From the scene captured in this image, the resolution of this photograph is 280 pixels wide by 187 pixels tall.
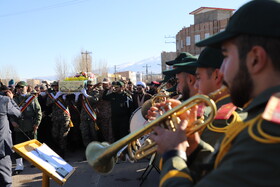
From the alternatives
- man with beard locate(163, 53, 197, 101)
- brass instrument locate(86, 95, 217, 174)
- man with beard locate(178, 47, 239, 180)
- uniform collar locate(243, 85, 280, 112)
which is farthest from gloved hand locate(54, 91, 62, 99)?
uniform collar locate(243, 85, 280, 112)

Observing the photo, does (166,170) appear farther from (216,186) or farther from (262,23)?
(262,23)

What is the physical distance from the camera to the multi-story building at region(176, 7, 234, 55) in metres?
48.8

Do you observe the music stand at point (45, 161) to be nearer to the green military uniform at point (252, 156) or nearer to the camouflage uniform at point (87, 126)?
the green military uniform at point (252, 156)

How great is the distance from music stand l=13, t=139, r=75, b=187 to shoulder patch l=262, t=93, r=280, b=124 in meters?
2.30

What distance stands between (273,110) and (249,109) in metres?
0.16

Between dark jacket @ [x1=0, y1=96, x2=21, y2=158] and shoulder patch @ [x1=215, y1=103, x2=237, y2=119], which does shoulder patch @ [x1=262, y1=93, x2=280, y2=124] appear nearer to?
shoulder patch @ [x1=215, y1=103, x2=237, y2=119]

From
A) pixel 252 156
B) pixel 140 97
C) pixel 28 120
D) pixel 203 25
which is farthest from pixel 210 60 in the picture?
pixel 203 25

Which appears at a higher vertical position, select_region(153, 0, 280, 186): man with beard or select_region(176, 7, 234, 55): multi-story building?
select_region(176, 7, 234, 55): multi-story building

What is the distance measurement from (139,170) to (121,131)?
5.68ft

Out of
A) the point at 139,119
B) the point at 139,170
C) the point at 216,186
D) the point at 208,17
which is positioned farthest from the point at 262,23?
the point at 208,17

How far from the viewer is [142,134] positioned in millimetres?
1528

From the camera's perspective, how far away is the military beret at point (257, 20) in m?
1.11

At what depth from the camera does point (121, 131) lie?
7863mm

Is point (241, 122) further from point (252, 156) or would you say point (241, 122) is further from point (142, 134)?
point (142, 134)
